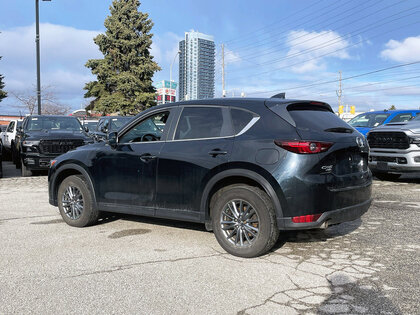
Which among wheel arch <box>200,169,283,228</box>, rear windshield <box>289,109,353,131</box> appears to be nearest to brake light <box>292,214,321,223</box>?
wheel arch <box>200,169,283,228</box>

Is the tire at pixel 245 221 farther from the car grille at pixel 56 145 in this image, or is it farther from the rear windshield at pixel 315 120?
the car grille at pixel 56 145

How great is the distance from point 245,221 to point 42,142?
874cm

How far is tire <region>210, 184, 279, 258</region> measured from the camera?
4.02 metres

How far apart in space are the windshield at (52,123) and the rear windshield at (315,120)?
9935mm

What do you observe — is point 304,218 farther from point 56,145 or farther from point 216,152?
point 56,145

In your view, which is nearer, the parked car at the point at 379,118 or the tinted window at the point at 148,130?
the tinted window at the point at 148,130

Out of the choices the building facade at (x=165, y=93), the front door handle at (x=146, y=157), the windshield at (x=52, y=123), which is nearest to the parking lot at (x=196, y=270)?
the front door handle at (x=146, y=157)

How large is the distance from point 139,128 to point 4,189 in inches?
225

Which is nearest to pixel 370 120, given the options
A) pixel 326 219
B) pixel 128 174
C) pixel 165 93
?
pixel 326 219

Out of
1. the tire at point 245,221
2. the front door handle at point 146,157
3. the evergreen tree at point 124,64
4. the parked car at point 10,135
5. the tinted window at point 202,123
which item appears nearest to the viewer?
the tire at point 245,221

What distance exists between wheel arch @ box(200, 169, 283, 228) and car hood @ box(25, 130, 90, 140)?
27.1ft

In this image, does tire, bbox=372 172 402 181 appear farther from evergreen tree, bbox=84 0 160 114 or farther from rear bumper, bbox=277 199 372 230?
evergreen tree, bbox=84 0 160 114

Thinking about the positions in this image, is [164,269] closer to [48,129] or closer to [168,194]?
[168,194]

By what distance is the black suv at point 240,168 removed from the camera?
3912mm
